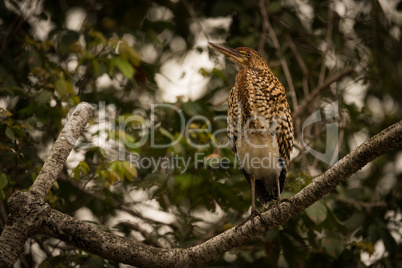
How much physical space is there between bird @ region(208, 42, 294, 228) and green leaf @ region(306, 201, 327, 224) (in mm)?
272

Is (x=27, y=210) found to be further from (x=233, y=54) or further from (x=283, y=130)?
(x=233, y=54)

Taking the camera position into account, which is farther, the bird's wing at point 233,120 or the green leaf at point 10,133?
the bird's wing at point 233,120

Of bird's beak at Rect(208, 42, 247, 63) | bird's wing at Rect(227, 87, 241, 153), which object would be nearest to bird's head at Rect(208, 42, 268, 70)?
bird's beak at Rect(208, 42, 247, 63)

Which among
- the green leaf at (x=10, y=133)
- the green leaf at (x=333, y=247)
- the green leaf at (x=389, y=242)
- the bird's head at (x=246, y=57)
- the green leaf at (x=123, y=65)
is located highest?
the green leaf at (x=123, y=65)

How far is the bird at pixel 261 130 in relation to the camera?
3.59 meters

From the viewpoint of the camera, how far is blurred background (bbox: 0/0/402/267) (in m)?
3.88

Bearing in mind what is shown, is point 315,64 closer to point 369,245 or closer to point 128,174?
point 369,245

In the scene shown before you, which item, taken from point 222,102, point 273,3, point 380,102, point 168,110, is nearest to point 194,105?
point 168,110

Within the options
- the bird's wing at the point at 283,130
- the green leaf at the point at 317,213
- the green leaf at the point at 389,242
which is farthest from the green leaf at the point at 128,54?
the green leaf at the point at 389,242

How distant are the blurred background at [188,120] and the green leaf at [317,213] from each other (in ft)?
0.04

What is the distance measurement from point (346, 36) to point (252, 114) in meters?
2.39

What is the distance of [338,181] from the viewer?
102 inches

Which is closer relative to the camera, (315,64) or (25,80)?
(25,80)

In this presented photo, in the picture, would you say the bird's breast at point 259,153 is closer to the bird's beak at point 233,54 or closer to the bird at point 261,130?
the bird at point 261,130
